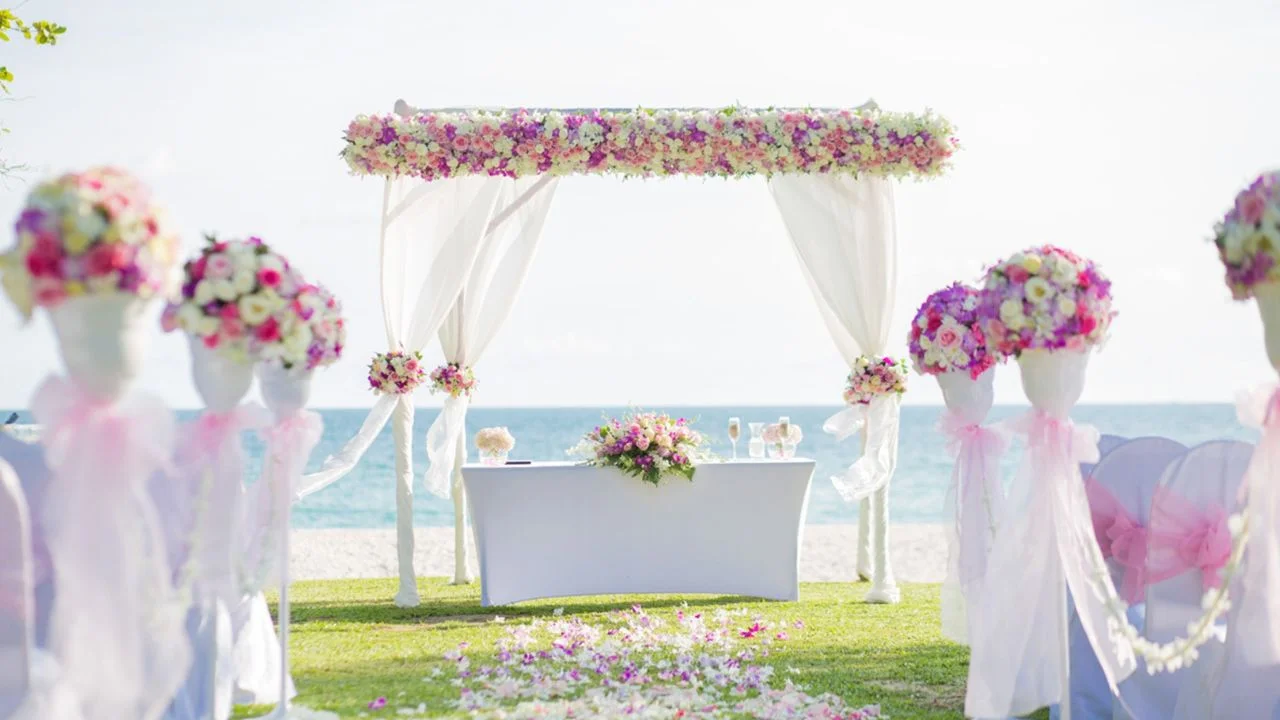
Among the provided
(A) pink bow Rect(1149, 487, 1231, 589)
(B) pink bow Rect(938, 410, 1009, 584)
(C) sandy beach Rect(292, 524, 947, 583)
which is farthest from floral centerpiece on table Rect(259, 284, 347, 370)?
(C) sandy beach Rect(292, 524, 947, 583)

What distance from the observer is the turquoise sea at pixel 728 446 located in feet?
80.0

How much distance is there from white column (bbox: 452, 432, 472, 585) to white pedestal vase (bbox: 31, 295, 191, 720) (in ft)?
16.8

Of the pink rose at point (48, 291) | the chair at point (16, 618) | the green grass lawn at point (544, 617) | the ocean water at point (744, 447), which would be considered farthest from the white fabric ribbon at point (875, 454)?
the ocean water at point (744, 447)

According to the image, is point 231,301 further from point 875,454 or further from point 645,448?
point 875,454

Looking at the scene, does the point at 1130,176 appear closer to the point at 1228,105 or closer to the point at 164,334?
the point at 1228,105

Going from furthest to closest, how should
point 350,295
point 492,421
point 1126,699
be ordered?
point 492,421 < point 350,295 < point 1126,699

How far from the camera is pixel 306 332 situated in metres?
4.05

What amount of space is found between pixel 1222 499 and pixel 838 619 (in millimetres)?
3503

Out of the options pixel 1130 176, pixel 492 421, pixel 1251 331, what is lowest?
pixel 492 421

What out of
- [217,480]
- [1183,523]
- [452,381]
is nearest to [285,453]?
[217,480]

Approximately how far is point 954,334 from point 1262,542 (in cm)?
131

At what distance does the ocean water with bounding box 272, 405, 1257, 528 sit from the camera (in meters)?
24.4

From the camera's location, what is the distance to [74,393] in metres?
3.41

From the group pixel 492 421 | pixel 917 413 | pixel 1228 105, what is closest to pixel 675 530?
pixel 1228 105
